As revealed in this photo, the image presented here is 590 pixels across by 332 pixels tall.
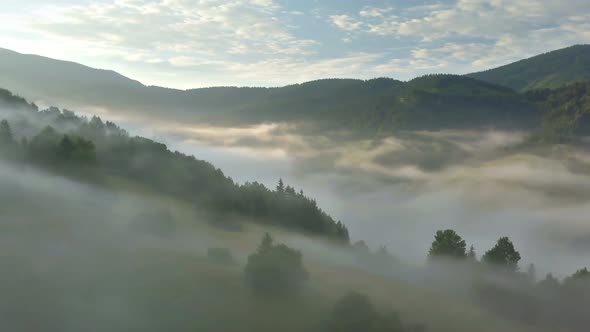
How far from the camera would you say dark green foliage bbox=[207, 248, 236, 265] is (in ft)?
187

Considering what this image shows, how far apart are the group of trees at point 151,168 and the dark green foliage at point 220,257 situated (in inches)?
1237

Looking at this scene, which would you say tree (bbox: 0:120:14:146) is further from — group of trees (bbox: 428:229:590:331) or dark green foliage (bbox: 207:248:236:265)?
group of trees (bbox: 428:229:590:331)

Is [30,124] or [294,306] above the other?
[30,124]

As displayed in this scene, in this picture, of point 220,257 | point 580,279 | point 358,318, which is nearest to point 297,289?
point 358,318

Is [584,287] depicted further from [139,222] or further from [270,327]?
[139,222]

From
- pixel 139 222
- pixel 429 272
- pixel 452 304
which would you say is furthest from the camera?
pixel 429 272

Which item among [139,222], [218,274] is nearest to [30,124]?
[139,222]

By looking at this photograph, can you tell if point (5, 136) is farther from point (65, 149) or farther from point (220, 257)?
point (220, 257)

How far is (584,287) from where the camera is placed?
7269 cm

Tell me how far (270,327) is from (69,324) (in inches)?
676

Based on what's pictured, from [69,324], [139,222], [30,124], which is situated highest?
[30,124]

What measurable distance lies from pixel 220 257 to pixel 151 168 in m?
55.4

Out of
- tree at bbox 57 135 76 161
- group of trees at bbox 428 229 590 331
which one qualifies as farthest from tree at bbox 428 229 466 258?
tree at bbox 57 135 76 161

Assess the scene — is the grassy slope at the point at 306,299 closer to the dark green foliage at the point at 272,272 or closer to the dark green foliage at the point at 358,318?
the dark green foliage at the point at 272,272
